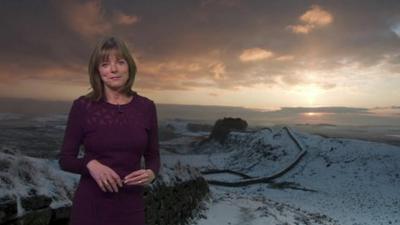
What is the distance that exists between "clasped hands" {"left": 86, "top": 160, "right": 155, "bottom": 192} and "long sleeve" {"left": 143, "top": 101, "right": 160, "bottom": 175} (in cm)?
28

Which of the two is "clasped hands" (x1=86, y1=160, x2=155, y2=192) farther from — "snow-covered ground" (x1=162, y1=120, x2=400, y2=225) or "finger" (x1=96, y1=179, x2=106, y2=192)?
"snow-covered ground" (x1=162, y1=120, x2=400, y2=225)

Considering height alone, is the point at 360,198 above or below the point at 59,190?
below

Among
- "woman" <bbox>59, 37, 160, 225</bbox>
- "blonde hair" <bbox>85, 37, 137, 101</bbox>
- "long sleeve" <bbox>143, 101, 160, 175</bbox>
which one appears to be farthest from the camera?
"long sleeve" <bbox>143, 101, 160, 175</bbox>

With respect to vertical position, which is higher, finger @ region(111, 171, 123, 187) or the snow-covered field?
finger @ region(111, 171, 123, 187)

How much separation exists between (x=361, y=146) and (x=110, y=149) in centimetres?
4579

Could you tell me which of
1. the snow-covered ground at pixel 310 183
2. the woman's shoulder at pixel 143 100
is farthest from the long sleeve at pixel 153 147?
the snow-covered ground at pixel 310 183

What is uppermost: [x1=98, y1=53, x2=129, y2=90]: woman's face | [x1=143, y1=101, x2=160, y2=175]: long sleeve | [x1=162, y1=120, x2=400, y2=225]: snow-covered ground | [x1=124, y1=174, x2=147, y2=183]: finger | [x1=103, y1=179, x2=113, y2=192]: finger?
[x1=98, y1=53, x2=129, y2=90]: woman's face

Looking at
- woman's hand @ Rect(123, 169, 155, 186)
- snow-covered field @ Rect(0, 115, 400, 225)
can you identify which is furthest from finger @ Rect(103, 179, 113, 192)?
snow-covered field @ Rect(0, 115, 400, 225)

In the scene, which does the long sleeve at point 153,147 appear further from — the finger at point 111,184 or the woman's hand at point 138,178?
the finger at point 111,184

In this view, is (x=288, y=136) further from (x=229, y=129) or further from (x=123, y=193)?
(x=123, y=193)

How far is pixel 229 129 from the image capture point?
80.1m

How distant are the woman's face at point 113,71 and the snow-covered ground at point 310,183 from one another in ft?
41.4


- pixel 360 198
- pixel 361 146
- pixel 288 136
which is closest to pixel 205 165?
pixel 288 136

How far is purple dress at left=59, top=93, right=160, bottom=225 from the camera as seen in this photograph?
3461mm
